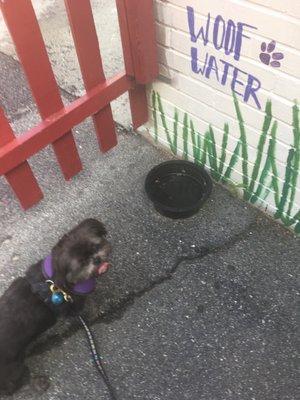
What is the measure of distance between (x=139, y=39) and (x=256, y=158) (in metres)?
1.07

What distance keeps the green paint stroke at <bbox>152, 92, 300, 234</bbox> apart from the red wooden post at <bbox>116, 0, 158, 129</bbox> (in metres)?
0.30

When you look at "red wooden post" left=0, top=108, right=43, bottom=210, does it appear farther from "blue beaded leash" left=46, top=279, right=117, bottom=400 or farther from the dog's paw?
the dog's paw

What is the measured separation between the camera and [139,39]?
2615 mm

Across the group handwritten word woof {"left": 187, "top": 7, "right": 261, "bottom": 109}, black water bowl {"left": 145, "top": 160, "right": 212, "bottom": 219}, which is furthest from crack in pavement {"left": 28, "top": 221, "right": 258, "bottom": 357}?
handwritten word woof {"left": 187, "top": 7, "right": 261, "bottom": 109}

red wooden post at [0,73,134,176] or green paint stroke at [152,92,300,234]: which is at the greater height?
red wooden post at [0,73,134,176]

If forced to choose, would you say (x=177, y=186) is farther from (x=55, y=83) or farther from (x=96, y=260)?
(x=96, y=260)

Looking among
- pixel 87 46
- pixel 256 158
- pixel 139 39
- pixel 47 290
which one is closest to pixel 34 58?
pixel 87 46

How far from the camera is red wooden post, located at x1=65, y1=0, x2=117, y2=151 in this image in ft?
7.91

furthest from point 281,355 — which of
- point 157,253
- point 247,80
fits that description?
point 247,80

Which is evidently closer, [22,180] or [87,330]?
[87,330]

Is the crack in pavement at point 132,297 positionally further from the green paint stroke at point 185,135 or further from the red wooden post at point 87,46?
the red wooden post at point 87,46

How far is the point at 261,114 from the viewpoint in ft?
8.11

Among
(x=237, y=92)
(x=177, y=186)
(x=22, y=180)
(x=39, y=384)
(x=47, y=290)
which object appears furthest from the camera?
(x=177, y=186)

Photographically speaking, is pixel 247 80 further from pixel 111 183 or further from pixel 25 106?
Answer: pixel 25 106
